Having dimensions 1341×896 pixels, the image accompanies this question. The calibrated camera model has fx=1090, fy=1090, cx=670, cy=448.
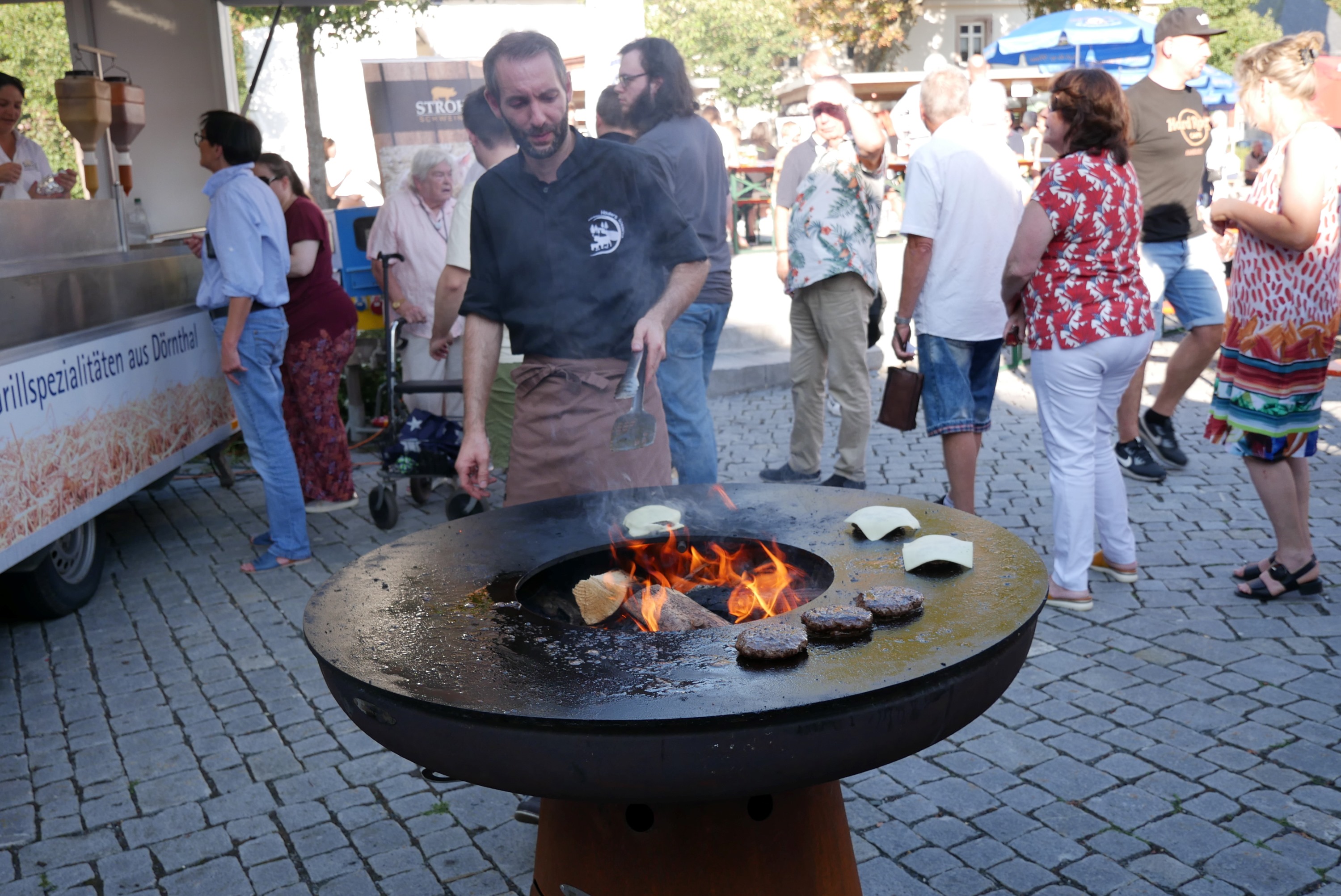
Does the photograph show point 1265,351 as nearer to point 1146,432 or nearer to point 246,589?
point 1146,432

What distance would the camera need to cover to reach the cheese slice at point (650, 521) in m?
2.46

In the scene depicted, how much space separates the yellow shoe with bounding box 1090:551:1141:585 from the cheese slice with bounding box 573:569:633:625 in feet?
9.33

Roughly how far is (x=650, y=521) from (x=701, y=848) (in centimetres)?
80

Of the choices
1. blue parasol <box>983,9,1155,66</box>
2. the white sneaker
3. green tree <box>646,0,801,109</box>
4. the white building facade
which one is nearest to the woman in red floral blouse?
the white sneaker

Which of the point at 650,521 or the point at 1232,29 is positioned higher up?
the point at 1232,29

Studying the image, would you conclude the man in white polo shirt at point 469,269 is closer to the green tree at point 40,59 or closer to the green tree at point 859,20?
the green tree at point 40,59

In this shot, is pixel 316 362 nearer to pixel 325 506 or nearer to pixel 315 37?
pixel 325 506

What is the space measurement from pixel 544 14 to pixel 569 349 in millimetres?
7619

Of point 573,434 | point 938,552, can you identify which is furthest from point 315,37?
point 938,552

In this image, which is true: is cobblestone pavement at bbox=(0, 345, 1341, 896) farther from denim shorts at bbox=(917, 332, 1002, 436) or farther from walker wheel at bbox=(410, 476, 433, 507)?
walker wheel at bbox=(410, 476, 433, 507)

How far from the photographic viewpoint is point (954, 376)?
481 centimetres

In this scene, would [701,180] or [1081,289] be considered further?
[701,180]

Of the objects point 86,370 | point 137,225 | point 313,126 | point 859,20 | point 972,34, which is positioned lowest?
point 86,370

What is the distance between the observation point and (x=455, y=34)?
14844 mm
